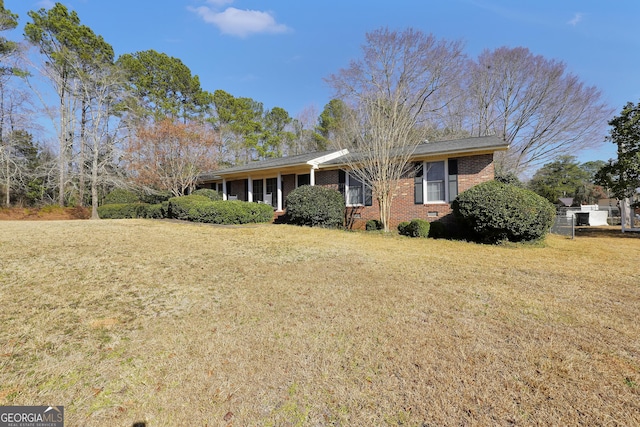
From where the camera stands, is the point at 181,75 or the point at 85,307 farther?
the point at 181,75

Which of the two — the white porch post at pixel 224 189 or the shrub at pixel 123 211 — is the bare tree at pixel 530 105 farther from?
the shrub at pixel 123 211

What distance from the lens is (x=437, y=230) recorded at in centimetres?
1015

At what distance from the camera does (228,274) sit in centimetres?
484

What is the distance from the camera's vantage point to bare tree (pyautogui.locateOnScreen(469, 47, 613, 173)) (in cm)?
1922

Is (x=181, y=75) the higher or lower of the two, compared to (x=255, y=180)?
higher

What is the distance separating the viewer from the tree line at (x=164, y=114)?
682 inches

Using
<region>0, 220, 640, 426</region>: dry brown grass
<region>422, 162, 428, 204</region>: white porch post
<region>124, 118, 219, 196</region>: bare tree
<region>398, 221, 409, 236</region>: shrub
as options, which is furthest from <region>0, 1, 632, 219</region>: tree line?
<region>0, 220, 640, 426</region>: dry brown grass

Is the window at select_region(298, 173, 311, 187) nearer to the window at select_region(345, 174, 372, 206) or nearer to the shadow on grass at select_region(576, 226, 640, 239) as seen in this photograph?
the window at select_region(345, 174, 372, 206)

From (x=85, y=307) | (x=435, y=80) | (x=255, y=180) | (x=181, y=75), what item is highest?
(x=181, y=75)

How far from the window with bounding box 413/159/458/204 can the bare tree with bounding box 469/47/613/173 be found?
10929 mm

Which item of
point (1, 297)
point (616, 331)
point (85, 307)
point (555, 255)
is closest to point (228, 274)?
point (85, 307)

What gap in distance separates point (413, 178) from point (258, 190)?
862 centimetres

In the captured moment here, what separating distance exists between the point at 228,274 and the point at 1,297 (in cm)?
265

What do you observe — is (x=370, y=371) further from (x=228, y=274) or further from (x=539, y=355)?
(x=228, y=274)
